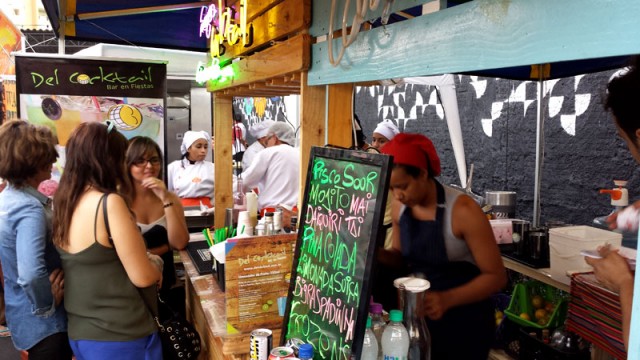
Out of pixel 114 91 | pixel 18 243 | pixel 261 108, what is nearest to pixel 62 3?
pixel 114 91

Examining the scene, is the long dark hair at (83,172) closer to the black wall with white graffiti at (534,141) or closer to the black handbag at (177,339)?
the black handbag at (177,339)

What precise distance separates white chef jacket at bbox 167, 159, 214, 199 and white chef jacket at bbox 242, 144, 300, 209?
89 cm

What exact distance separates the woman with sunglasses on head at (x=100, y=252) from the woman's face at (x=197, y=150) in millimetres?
3725

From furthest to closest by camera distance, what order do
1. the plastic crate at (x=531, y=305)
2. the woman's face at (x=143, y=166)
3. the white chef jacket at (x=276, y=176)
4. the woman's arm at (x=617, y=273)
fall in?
the white chef jacket at (x=276, y=176) → the woman's face at (x=143, y=166) → the plastic crate at (x=531, y=305) → the woman's arm at (x=617, y=273)

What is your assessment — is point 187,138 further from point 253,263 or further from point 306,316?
point 306,316

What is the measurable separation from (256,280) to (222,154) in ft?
8.55

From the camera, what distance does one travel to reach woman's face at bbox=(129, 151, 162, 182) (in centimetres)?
334

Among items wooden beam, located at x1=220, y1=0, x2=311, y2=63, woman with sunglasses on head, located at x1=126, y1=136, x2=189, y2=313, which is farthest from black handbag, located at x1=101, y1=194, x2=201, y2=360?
wooden beam, located at x1=220, y1=0, x2=311, y2=63

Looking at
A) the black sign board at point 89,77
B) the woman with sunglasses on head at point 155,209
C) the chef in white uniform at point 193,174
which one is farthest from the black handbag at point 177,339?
the chef in white uniform at point 193,174

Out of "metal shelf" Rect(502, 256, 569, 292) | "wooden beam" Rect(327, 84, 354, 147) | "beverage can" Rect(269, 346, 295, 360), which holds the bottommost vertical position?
"metal shelf" Rect(502, 256, 569, 292)

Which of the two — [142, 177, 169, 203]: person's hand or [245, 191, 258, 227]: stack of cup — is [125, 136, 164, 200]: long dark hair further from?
[245, 191, 258, 227]: stack of cup

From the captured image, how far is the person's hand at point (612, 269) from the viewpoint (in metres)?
1.33

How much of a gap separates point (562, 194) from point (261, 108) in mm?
10337

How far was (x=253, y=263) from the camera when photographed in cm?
218
